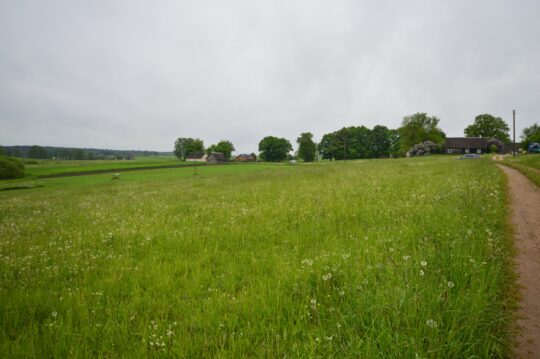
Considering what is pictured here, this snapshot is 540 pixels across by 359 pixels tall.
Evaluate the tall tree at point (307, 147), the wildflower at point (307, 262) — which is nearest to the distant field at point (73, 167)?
the tall tree at point (307, 147)

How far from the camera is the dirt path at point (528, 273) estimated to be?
283 centimetres

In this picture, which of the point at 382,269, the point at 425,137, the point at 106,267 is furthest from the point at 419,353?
the point at 425,137

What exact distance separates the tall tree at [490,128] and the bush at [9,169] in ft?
635

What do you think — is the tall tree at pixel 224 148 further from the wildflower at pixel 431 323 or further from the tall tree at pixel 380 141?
the wildflower at pixel 431 323

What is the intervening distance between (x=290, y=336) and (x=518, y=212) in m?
11.1

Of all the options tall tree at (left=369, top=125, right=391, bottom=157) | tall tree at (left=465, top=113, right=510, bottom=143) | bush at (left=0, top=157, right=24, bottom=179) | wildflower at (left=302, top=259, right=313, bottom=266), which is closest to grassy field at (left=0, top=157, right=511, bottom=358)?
wildflower at (left=302, top=259, right=313, bottom=266)

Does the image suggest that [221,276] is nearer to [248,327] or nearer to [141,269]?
[248,327]

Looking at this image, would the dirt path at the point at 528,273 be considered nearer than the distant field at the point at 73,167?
Yes

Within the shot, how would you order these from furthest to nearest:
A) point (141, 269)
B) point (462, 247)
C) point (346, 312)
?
point (141, 269), point (462, 247), point (346, 312)

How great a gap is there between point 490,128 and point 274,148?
12347 cm

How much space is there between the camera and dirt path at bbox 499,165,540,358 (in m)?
2.83

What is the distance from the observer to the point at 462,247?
15.8 feet

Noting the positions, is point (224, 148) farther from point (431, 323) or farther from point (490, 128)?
point (431, 323)

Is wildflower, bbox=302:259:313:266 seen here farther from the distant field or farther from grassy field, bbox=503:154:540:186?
the distant field
